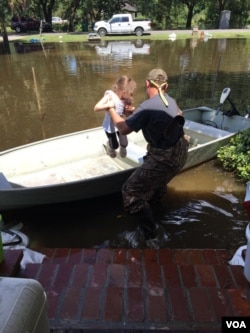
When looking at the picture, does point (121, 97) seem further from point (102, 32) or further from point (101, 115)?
point (102, 32)

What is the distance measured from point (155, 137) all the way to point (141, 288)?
1.74 m

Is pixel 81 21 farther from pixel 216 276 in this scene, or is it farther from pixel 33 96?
pixel 216 276

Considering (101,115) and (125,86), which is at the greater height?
(125,86)

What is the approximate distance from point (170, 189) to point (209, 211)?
2.71ft

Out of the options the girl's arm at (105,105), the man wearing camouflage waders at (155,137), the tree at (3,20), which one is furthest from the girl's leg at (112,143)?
the tree at (3,20)

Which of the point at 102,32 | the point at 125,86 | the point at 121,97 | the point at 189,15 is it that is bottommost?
the point at 102,32

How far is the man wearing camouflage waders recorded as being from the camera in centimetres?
356

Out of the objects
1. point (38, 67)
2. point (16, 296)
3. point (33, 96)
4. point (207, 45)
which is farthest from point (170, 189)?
point (207, 45)

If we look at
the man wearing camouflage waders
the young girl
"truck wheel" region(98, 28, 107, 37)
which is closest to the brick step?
the man wearing camouflage waders

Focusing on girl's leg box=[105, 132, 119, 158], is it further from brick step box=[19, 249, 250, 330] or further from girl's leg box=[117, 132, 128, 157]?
brick step box=[19, 249, 250, 330]

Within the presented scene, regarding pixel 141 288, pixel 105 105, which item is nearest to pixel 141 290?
pixel 141 288

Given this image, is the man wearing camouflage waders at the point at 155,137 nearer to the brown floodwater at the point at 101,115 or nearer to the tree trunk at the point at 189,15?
the brown floodwater at the point at 101,115

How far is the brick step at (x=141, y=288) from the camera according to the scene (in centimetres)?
209

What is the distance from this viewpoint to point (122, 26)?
95.5ft
